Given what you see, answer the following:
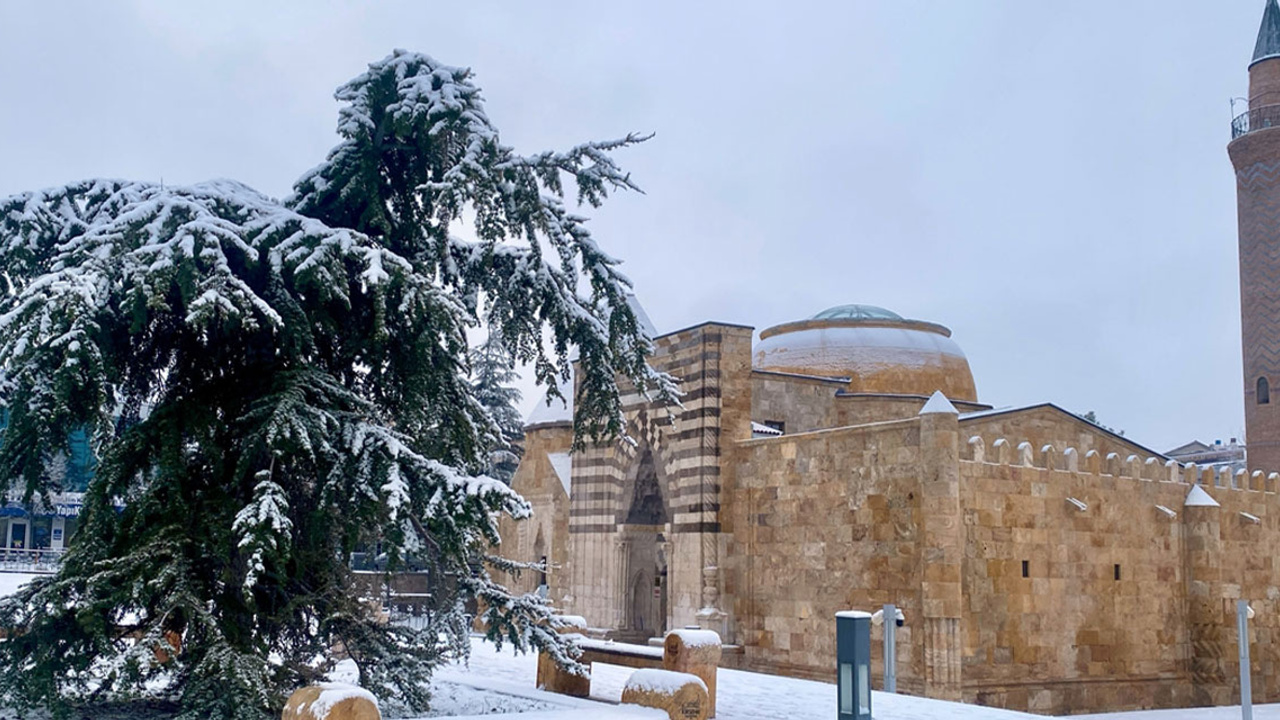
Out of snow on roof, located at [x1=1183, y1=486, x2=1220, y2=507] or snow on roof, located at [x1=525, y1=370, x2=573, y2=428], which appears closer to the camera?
snow on roof, located at [x1=1183, y1=486, x2=1220, y2=507]

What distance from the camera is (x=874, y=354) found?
81.3 ft

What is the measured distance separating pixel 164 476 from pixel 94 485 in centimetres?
59

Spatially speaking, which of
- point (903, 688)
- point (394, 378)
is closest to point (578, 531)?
point (903, 688)

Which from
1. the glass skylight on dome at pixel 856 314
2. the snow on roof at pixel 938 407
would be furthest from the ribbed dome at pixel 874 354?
the snow on roof at pixel 938 407

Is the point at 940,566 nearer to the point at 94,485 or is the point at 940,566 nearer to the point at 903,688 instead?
the point at 903,688

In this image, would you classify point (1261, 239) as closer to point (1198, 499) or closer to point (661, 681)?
point (1198, 499)

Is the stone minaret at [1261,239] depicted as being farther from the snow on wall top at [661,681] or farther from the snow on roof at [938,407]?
the snow on wall top at [661,681]

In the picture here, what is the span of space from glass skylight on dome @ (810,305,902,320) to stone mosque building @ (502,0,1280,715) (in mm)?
775

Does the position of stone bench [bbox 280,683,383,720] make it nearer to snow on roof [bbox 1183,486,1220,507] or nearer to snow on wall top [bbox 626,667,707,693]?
snow on wall top [bbox 626,667,707,693]

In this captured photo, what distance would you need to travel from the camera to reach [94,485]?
8.52 m

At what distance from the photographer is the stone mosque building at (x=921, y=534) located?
52.7ft

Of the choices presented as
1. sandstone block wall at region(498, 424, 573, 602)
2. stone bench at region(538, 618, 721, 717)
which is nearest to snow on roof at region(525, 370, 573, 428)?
sandstone block wall at region(498, 424, 573, 602)

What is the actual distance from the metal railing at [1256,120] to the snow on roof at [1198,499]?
14.3m

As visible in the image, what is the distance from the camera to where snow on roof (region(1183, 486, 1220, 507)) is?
62.6ft
